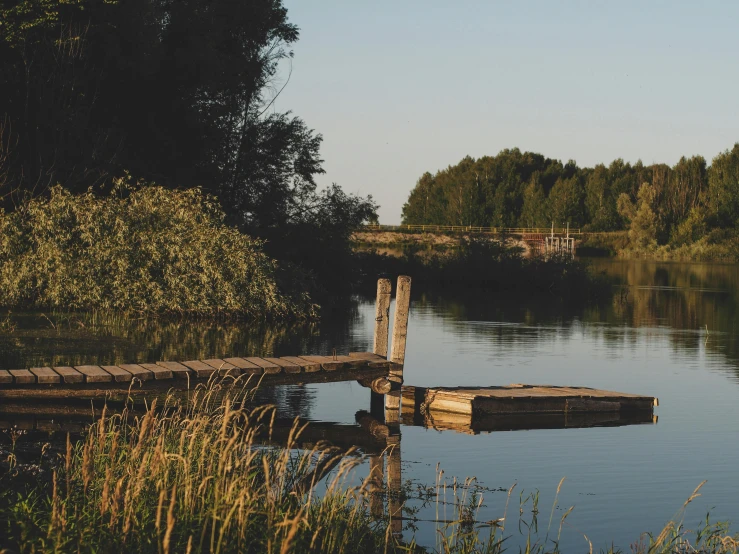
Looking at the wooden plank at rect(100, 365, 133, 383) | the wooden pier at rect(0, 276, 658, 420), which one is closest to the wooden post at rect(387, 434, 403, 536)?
the wooden pier at rect(0, 276, 658, 420)

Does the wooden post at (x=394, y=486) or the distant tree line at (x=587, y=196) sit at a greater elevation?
the distant tree line at (x=587, y=196)

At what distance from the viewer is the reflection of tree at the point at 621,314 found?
2916 cm

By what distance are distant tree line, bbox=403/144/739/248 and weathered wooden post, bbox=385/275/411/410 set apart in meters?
88.6

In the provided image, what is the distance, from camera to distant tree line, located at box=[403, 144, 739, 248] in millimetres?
101625

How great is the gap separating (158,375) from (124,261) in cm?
1445

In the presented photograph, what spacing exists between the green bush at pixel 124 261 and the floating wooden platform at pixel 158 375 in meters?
13.0

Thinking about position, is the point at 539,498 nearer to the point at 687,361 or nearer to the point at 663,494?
the point at 663,494

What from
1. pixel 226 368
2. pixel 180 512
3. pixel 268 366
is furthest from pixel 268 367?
pixel 180 512

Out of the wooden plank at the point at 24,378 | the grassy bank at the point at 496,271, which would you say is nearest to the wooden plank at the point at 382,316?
the wooden plank at the point at 24,378

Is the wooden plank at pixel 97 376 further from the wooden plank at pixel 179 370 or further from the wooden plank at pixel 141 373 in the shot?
the wooden plank at pixel 179 370

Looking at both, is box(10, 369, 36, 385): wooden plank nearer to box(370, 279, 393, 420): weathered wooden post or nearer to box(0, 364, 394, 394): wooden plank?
box(0, 364, 394, 394): wooden plank

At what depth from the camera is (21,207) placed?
28828 millimetres

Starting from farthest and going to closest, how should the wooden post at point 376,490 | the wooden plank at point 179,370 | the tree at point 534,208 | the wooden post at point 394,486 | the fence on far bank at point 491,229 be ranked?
the tree at point 534,208 < the fence on far bank at point 491,229 < the wooden plank at point 179,370 < the wooden post at point 376,490 < the wooden post at point 394,486

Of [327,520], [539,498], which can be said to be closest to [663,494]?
[539,498]
